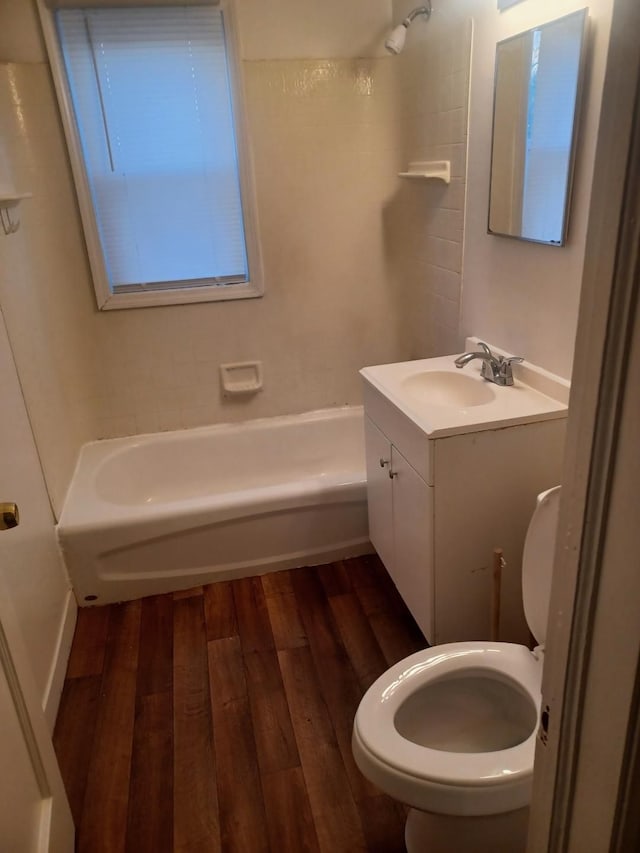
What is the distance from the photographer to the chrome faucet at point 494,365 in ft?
6.27

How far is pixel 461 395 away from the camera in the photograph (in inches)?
79.7

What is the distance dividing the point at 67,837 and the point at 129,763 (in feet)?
0.99

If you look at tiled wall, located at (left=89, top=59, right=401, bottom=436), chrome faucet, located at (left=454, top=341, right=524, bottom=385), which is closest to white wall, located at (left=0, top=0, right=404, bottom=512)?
tiled wall, located at (left=89, top=59, right=401, bottom=436)

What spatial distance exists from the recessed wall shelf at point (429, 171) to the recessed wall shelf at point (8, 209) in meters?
1.46

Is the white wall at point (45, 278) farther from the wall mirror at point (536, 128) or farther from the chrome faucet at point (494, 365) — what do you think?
the wall mirror at point (536, 128)

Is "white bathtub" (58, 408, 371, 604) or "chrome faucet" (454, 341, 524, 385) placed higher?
"chrome faucet" (454, 341, 524, 385)

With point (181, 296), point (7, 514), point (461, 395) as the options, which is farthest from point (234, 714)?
point (181, 296)

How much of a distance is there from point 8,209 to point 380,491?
163cm

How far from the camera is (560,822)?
0.67 m

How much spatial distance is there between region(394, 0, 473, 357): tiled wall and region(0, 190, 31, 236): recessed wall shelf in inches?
60.4

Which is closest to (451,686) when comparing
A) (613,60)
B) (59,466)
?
(613,60)

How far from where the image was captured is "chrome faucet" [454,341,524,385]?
191 cm

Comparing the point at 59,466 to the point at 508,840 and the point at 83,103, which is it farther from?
the point at 508,840

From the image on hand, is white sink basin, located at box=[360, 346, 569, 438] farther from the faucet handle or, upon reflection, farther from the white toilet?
the white toilet
